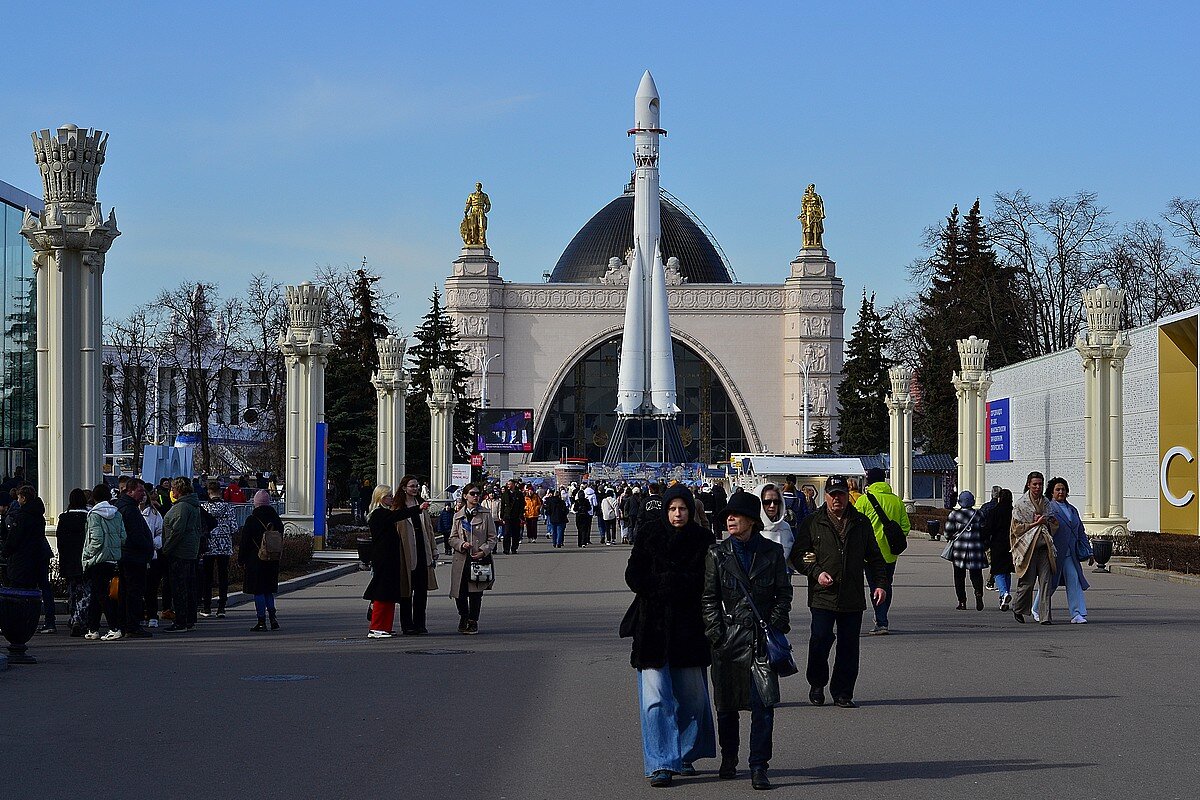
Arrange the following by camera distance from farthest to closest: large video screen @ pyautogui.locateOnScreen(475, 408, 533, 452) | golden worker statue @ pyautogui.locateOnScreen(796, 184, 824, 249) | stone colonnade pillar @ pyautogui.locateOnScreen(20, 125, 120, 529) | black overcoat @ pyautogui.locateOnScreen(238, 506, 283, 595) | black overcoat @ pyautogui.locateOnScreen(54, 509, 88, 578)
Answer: golden worker statue @ pyautogui.locateOnScreen(796, 184, 824, 249), large video screen @ pyautogui.locateOnScreen(475, 408, 533, 452), stone colonnade pillar @ pyautogui.locateOnScreen(20, 125, 120, 529), black overcoat @ pyautogui.locateOnScreen(238, 506, 283, 595), black overcoat @ pyautogui.locateOnScreen(54, 509, 88, 578)

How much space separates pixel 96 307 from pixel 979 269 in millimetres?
55886

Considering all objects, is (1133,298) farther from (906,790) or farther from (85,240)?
(906,790)

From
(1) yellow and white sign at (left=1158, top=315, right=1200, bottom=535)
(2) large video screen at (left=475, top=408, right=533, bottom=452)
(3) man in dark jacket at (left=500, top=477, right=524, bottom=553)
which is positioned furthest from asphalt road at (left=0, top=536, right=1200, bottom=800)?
(2) large video screen at (left=475, top=408, right=533, bottom=452)

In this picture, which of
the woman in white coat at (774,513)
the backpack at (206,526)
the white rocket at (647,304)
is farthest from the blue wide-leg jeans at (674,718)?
the white rocket at (647,304)

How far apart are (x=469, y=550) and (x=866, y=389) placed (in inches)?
2972

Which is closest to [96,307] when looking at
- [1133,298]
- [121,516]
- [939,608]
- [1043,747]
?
[121,516]

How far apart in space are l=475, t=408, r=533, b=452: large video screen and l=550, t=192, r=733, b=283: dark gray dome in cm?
5228

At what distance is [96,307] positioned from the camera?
63.3 feet

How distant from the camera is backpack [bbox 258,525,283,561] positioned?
16484 mm

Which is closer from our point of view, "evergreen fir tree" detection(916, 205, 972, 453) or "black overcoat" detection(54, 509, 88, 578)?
"black overcoat" detection(54, 509, 88, 578)

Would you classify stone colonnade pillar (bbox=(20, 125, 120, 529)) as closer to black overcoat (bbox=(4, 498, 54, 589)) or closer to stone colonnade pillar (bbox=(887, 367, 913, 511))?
black overcoat (bbox=(4, 498, 54, 589))

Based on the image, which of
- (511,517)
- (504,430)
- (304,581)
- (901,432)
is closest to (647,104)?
(504,430)

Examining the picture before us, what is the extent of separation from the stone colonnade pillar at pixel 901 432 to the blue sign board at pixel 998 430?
10.8ft

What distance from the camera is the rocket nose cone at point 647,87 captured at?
102000 millimetres
